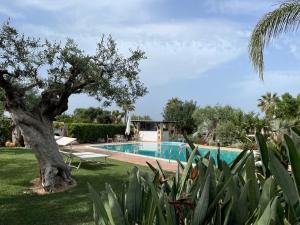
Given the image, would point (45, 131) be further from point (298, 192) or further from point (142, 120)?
point (142, 120)

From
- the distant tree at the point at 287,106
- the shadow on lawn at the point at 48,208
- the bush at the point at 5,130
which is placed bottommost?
the shadow on lawn at the point at 48,208

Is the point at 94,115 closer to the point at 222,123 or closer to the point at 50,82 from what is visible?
the point at 222,123

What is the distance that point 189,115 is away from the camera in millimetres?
46625

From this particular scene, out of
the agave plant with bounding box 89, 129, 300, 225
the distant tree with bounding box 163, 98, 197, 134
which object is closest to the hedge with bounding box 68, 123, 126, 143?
the distant tree with bounding box 163, 98, 197, 134

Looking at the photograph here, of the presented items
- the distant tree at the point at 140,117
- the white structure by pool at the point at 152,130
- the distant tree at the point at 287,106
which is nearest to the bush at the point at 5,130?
the white structure by pool at the point at 152,130

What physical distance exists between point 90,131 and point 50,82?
2232 centimetres

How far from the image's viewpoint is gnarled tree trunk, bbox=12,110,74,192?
9812 mm

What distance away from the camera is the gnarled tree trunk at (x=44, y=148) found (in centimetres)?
981

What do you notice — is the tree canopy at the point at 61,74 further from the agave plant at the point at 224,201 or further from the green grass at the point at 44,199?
the agave plant at the point at 224,201

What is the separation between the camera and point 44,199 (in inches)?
344

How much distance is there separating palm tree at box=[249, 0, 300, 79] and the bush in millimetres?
19260

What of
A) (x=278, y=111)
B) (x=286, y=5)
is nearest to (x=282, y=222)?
(x=286, y=5)

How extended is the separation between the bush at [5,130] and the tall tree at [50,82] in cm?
1553

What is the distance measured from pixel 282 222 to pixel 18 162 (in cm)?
1491
